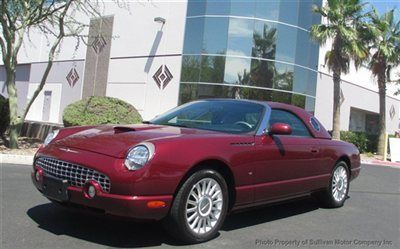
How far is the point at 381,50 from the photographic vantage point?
24891 mm

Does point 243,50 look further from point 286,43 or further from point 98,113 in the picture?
point 98,113

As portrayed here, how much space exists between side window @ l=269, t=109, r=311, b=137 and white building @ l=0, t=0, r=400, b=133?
55.8ft

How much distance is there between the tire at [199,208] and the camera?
4602 mm

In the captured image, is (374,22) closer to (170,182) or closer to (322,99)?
(322,99)

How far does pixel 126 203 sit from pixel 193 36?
21.8 meters

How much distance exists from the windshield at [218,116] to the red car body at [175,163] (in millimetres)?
256

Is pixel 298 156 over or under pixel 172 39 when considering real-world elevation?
under

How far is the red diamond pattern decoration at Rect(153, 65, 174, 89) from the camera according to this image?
2648cm

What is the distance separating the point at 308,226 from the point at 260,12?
20154 mm

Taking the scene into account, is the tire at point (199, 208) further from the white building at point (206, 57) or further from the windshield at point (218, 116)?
the white building at point (206, 57)

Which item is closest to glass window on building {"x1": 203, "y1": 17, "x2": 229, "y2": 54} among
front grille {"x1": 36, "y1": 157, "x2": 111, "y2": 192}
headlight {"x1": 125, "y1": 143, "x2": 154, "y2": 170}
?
front grille {"x1": 36, "y1": 157, "x2": 111, "y2": 192}

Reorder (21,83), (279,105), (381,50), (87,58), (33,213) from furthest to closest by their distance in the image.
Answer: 1. (21,83)
2. (87,58)
3. (381,50)
4. (279,105)
5. (33,213)

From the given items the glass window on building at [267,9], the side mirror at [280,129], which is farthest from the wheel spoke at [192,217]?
the glass window on building at [267,9]

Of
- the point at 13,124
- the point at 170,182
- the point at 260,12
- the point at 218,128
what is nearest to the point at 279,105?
the point at 218,128
